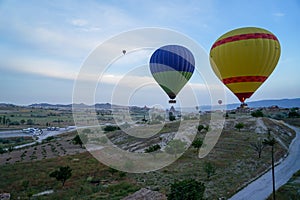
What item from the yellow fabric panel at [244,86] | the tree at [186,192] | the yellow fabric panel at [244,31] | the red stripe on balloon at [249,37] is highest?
the yellow fabric panel at [244,31]

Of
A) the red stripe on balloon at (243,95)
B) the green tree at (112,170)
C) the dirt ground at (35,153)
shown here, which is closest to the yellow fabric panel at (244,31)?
the red stripe on balloon at (243,95)

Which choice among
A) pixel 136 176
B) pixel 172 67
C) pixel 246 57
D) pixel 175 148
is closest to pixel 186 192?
pixel 136 176

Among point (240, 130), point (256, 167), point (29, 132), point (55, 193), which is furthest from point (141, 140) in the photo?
point (29, 132)

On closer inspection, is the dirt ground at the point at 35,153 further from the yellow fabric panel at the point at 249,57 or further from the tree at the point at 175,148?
the yellow fabric panel at the point at 249,57

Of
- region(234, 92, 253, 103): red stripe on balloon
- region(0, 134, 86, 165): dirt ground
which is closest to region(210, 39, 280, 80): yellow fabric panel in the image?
region(234, 92, 253, 103): red stripe on balloon

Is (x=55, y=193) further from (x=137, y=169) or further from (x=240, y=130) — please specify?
(x=240, y=130)

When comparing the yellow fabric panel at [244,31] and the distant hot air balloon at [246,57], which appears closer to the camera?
the distant hot air balloon at [246,57]

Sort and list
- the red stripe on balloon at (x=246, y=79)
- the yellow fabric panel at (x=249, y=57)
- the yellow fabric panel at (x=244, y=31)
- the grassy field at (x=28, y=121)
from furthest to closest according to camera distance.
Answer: the grassy field at (x=28, y=121) → the red stripe on balloon at (x=246, y=79) → the yellow fabric panel at (x=244, y=31) → the yellow fabric panel at (x=249, y=57)
